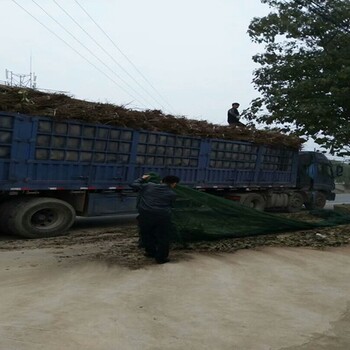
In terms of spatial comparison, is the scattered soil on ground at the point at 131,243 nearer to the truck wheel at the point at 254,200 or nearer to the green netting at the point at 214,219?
the green netting at the point at 214,219

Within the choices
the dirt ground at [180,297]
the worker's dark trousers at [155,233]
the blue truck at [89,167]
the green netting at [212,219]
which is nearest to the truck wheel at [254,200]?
the blue truck at [89,167]

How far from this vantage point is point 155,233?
270 inches

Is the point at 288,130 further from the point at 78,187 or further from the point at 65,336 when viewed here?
the point at 65,336

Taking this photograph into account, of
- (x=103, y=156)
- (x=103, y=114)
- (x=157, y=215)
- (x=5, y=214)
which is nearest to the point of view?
(x=157, y=215)

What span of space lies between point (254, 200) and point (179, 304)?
11150mm

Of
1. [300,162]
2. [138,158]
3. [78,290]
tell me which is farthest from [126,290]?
[300,162]

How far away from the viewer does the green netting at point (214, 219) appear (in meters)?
7.64

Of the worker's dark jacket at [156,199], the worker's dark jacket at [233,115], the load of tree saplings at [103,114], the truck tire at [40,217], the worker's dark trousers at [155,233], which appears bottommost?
the truck tire at [40,217]

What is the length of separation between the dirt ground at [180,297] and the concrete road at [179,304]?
11 millimetres

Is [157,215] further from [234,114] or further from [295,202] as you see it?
[295,202]

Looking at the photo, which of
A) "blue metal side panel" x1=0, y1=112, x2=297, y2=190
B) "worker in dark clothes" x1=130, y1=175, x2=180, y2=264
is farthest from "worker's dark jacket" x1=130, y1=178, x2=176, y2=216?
"blue metal side panel" x1=0, y1=112, x2=297, y2=190

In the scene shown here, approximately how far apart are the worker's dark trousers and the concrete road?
28cm

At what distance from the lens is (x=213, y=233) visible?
26.2 feet

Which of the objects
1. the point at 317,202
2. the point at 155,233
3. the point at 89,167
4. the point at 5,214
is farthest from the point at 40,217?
the point at 317,202
